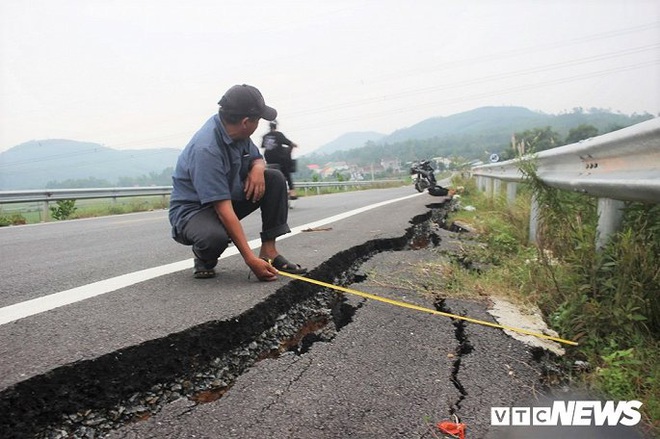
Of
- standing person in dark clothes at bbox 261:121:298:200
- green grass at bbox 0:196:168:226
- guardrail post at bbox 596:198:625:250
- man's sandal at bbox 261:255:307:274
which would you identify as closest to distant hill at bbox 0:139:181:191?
green grass at bbox 0:196:168:226

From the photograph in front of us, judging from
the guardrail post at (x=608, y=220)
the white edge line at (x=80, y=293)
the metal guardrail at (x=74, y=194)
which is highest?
the metal guardrail at (x=74, y=194)

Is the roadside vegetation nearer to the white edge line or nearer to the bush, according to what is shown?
the white edge line

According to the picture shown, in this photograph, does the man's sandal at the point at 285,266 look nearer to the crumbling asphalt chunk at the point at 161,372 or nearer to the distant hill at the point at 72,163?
the crumbling asphalt chunk at the point at 161,372

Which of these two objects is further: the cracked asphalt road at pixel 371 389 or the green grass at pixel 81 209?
the green grass at pixel 81 209

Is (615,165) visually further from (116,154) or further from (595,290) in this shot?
(116,154)

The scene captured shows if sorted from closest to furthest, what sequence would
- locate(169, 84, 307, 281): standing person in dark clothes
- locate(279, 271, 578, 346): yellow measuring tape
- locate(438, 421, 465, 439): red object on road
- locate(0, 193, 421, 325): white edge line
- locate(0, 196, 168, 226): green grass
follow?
1. locate(438, 421, 465, 439): red object on road
2. locate(279, 271, 578, 346): yellow measuring tape
3. locate(0, 193, 421, 325): white edge line
4. locate(169, 84, 307, 281): standing person in dark clothes
5. locate(0, 196, 168, 226): green grass

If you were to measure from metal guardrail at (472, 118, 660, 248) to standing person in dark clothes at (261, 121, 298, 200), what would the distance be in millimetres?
5616

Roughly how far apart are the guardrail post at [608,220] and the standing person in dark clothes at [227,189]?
5.64 feet

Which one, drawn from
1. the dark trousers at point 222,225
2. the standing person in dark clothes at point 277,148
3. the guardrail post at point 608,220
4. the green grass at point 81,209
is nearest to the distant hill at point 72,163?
the green grass at point 81,209

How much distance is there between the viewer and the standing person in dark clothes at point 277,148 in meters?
8.34

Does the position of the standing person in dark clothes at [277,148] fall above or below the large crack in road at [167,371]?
above

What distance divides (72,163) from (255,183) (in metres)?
102

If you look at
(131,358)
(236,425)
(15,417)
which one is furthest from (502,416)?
(15,417)

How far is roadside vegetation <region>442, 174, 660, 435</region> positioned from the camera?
168 cm
